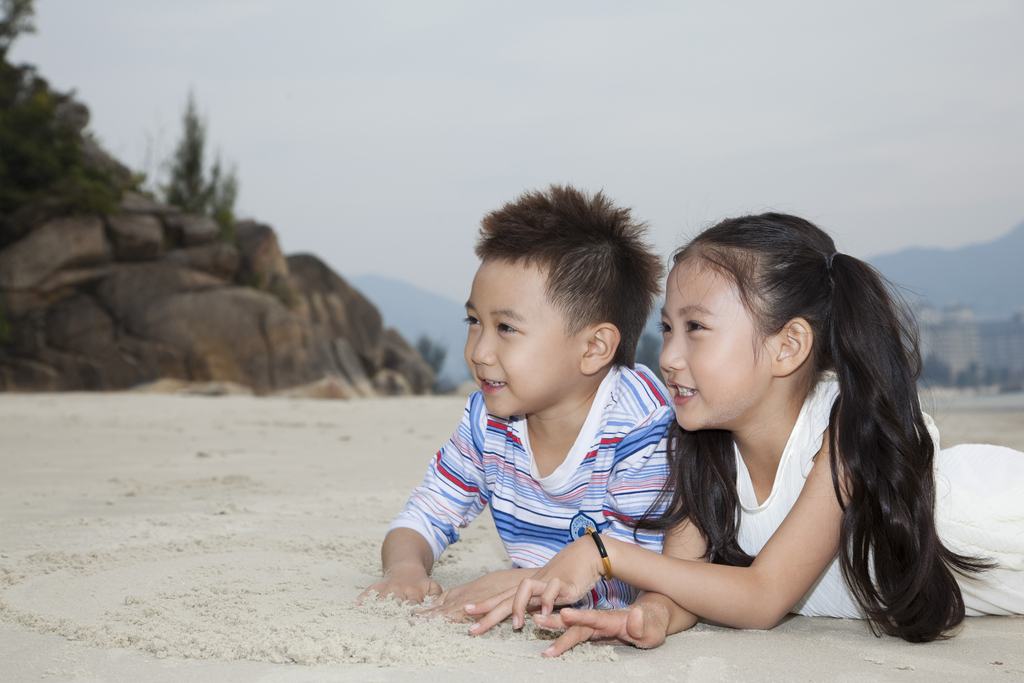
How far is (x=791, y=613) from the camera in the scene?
201cm

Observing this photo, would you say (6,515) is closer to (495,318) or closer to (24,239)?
(495,318)

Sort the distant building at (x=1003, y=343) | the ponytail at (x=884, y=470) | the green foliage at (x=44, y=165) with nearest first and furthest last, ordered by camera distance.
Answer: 1. the ponytail at (x=884, y=470)
2. the green foliage at (x=44, y=165)
3. the distant building at (x=1003, y=343)

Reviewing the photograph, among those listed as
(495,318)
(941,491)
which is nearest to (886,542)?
(941,491)

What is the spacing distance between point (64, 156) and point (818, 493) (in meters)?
14.4

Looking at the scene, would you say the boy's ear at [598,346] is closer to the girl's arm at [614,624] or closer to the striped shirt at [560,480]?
the striped shirt at [560,480]

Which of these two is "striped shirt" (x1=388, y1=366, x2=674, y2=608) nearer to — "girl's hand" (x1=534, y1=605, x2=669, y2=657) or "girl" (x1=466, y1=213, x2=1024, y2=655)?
"girl" (x1=466, y1=213, x2=1024, y2=655)

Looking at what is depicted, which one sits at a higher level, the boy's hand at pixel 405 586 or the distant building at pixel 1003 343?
the distant building at pixel 1003 343

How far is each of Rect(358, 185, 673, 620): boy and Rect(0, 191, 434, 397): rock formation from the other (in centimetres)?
1018

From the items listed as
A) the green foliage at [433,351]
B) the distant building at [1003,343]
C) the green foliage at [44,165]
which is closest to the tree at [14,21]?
the green foliage at [44,165]

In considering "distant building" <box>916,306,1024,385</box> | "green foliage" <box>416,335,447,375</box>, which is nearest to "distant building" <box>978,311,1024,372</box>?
"distant building" <box>916,306,1024,385</box>

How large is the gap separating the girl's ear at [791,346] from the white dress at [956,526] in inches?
4.7

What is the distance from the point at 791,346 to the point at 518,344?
0.64m

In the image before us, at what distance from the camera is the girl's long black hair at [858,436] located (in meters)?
1.64

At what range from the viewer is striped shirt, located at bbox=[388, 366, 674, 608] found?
77.1 inches
